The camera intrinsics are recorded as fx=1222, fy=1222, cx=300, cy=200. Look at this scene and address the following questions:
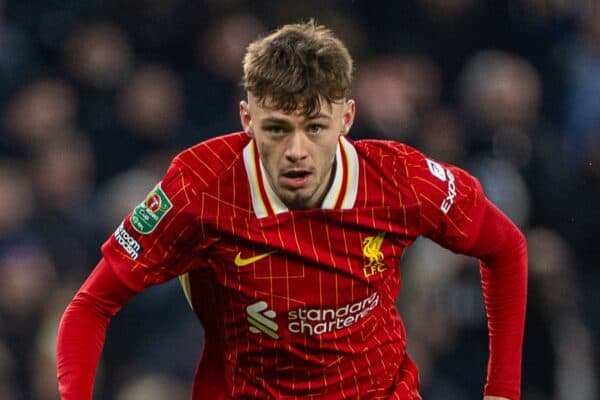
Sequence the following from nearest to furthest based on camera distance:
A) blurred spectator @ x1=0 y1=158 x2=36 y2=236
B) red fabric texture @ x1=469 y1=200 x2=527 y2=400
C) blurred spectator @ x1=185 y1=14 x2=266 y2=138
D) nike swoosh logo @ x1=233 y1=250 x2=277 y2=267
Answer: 1. nike swoosh logo @ x1=233 y1=250 x2=277 y2=267
2. red fabric texture @ x1=469 y1=200 x2=527 y2=400
3. blurred spectator @ x1=0 y1=158 x2=36 y2=236
4. blurred spectator @ x1=185 y1=14 x2=266 y2=138

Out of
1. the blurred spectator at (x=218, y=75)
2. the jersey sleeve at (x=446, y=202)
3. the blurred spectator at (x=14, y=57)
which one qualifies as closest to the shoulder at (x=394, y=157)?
the jersey sleeve at (x=446, y=202)

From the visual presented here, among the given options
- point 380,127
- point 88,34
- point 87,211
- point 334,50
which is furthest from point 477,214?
point 88,34

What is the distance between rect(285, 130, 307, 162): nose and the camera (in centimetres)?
286

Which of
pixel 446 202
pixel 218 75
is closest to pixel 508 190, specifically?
pixel 218 75

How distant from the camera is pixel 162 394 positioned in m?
4.80

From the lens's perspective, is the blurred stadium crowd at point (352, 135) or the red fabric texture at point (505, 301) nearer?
the red fabric texture at point (505, 301)

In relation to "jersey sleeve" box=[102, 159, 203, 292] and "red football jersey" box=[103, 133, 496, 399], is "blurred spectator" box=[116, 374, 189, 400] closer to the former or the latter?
"red football jersey" box=[103, 133, 496, 399]

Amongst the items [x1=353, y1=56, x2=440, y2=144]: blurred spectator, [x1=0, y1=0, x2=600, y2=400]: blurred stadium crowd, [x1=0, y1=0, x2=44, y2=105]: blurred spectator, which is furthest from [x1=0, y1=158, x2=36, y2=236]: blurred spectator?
[x1=353, y1=56, x2=440, y2=144]: blurred spectator

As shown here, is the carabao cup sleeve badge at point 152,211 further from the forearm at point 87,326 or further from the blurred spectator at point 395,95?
the blurred spectator at point 395,95

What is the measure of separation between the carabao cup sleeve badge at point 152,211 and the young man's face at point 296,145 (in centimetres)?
26

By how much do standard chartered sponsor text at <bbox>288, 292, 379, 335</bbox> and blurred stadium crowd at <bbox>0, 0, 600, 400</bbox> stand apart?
179 cm

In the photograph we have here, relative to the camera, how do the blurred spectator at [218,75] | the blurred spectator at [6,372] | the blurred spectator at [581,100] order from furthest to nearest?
the blurred spectator at [581,100] → the blurred spectator at [218,75] → the blurred spectator at [6,372]

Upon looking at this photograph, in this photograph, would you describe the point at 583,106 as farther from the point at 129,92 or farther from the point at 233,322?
the point at 233,322

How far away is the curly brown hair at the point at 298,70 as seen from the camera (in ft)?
9.39
